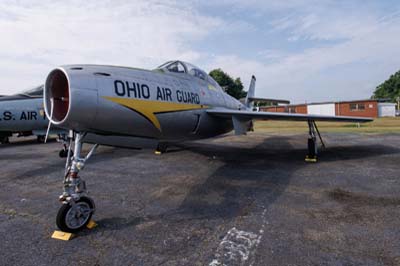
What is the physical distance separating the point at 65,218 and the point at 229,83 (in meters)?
56.6

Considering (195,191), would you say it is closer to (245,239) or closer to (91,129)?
(245,239)

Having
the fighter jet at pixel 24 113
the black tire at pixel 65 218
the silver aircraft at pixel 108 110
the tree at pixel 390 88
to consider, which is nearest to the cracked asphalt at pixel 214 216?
the black tire at pixel 65 218

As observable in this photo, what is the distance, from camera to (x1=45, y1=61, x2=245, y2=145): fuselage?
3.18m

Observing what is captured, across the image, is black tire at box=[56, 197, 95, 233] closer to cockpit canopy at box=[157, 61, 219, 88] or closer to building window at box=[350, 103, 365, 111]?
cockpit canopy at box=[157, 61, 219, 88]

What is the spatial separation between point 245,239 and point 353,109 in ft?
190

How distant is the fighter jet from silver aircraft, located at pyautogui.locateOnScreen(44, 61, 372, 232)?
8.06 m

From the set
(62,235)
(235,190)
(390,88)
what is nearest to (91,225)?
(62,235)

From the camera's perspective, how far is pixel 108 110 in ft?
11.2

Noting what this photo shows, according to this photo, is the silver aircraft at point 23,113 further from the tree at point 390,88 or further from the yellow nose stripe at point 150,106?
the tree at point 390,88

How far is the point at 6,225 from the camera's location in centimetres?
345

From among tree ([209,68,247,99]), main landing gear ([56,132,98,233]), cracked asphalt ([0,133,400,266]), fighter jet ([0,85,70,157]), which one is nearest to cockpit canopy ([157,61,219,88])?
cracked asphalt ([0,133,400,266])

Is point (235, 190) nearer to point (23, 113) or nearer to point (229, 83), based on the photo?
point (23, 113)

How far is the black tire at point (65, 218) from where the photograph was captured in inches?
120

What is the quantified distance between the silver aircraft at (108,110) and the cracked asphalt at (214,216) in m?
0.52
